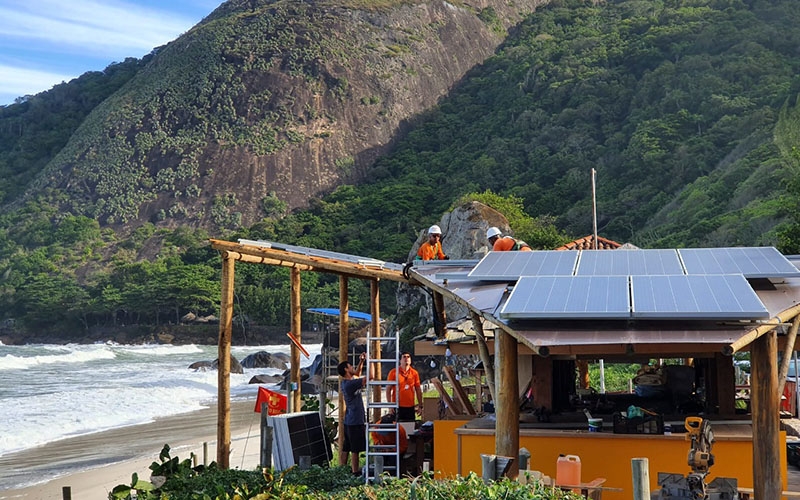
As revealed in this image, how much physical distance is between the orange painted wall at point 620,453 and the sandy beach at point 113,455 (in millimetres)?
6613

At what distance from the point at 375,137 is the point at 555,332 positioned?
107652 millimetres

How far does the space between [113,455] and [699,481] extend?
54.6 feet

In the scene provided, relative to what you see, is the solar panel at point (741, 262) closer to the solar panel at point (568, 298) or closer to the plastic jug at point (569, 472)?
the solar panel at point (568, 298)

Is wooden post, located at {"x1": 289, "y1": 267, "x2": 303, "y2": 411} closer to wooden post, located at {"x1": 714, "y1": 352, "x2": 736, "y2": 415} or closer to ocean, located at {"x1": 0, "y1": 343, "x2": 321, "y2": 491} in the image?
wooden post, located at {"x1": 714, "y1": 352, "x2": 736, "y2": 415}

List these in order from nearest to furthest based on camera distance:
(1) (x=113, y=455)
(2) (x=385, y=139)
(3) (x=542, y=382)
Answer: (3) (x=542, y=382), (1) (x=113, y=455), (2) (x=385, y=139)

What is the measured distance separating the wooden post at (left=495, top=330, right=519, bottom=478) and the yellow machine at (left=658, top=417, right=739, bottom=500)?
151 cm

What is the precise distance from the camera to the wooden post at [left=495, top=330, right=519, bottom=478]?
941 cm

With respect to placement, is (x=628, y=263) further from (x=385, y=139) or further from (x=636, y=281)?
(x=385, y=139)

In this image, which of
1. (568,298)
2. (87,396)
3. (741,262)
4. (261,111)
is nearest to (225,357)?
(568,298)

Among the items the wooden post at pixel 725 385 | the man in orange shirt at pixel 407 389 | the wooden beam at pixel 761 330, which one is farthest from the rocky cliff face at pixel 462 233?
the wooden beam at pixel 761 330

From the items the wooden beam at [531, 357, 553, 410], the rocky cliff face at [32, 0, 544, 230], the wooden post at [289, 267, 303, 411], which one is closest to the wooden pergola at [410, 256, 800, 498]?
the wooden beam at [531, 357, 553, 410]

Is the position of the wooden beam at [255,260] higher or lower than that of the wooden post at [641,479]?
higher

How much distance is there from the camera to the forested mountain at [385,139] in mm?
74250

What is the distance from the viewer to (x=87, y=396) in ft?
118
